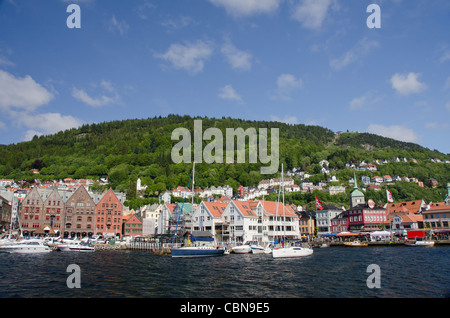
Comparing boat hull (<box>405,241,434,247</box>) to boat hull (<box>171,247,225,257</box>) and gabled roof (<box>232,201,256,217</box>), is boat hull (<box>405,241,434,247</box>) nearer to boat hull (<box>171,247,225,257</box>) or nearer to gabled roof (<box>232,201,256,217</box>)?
gabled roof (<box>232,201,256,217</box>)


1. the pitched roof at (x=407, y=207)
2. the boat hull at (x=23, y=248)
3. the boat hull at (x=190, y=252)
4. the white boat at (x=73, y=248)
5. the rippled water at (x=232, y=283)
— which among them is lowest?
the white boat at (x=73, y=248)

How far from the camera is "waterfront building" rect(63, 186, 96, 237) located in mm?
106312

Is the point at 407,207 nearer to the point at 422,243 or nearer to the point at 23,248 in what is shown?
the point at 422,243

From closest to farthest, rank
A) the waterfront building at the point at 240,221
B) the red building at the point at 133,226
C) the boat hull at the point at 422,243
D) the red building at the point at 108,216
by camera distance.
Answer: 1. the waterfront building at the point at 240,221
2. the boat hull at the point at 422,243
3. the red building at the point at 108,216
4. the red building at the point at 133,226

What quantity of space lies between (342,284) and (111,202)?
97.2 metres

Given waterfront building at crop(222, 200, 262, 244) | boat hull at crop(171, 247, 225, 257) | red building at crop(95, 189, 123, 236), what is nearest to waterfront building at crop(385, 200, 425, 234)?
waterfront building at crop(222, 200, 262, 244)

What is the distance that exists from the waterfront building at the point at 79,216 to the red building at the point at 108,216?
134cm

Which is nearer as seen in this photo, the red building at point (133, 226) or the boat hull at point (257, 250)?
the boat hull at point (257, 250)

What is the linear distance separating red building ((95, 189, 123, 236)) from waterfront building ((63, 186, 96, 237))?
1.34 metres

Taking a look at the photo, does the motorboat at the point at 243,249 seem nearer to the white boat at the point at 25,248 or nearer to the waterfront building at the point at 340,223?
the white boat at the point at 25,248

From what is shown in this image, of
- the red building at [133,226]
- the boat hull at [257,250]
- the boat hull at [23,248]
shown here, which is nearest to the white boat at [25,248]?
the boat hull at [23,248]

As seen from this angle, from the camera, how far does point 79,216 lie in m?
107

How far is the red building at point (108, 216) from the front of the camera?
108625 mm
